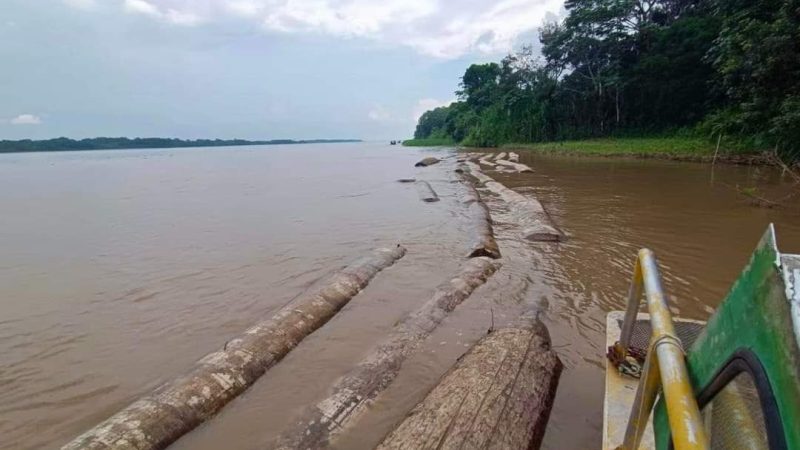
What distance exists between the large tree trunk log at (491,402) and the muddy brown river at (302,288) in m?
0.25

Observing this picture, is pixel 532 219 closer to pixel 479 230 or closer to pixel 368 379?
pixel 479 230

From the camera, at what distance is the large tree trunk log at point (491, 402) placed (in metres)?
2.83

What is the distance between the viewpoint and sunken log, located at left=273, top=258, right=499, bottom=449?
3186 mm

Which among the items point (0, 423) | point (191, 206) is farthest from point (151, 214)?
point (0, 423)

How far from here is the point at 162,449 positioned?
314cm

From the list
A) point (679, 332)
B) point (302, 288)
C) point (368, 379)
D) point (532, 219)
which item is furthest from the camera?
point (532, 219)

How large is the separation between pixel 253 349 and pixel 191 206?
13.4m

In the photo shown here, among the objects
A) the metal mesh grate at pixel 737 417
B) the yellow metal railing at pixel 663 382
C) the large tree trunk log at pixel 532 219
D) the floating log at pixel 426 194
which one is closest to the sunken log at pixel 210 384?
the yellow metal railing at pixel 663 382

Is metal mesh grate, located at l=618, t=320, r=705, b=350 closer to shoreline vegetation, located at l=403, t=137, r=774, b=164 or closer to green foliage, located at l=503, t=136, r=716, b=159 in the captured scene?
shoreline vegetation, located at l=403, t=137, r=774, b=164

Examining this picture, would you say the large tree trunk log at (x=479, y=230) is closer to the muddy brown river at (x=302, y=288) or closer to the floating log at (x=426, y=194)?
the muddy brown river at (x=302, y=288)

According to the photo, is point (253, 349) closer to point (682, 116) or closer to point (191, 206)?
point (191, 206)

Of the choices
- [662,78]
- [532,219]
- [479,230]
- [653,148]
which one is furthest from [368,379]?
[662,78]

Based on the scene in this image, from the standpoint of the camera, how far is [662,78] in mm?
32500

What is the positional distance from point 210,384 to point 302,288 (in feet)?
10.6
